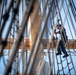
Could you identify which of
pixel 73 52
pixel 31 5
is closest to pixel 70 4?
pixel 73 52

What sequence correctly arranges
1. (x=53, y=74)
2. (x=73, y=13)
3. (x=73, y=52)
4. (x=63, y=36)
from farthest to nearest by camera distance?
(x=73, y=52) < (x=63, y=36) < (x=73, y=13) < (x=53, y=74)

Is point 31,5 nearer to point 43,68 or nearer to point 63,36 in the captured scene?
point 43,68

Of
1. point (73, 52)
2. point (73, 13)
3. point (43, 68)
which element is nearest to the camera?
point (43, 68)

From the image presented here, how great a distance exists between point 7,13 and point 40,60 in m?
3.02

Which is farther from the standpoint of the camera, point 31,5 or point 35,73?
point 35,73

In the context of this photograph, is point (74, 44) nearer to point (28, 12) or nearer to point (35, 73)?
point (35, 73)

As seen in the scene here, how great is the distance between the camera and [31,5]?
100 cm

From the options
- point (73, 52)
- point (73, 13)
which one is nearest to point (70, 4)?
point (73, 13)

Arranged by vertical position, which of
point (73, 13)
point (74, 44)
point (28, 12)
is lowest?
point (28, 12)

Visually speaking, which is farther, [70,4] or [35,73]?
[70,4]

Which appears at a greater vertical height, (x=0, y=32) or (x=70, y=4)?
(x=70, y=4)

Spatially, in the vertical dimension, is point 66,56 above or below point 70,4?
below

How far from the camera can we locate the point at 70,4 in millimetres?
4973

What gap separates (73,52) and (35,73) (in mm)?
2269
